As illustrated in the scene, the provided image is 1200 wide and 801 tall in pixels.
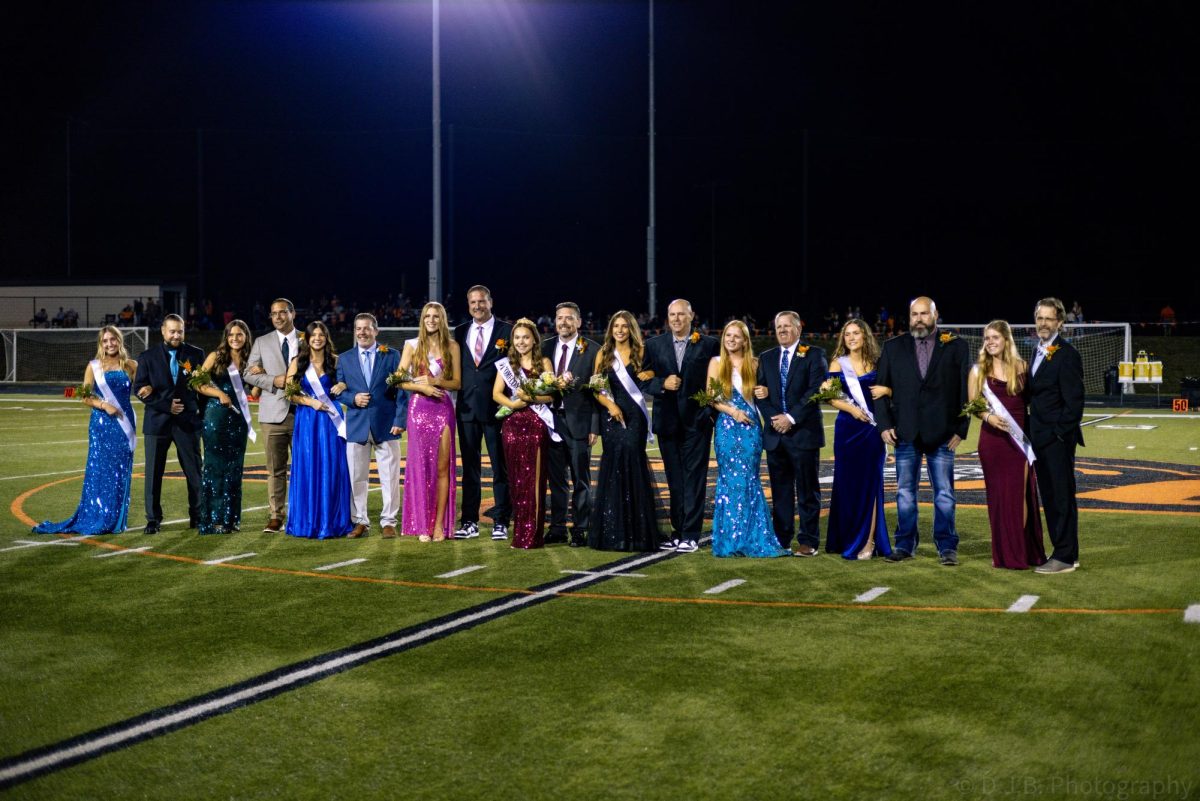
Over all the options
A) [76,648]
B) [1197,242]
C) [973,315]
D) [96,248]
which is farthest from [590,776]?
[96,248]

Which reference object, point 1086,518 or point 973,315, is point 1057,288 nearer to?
point 973,315

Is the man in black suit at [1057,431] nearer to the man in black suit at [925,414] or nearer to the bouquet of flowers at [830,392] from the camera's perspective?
the man in black suit at [925,414]

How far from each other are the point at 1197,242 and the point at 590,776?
154ft

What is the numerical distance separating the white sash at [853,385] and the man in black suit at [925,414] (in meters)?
0.14

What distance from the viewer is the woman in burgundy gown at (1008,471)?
8.90 meters

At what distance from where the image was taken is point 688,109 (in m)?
53.1

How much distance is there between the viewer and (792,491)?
9961mm

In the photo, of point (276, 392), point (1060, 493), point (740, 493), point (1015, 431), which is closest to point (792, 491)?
point (740, 493)

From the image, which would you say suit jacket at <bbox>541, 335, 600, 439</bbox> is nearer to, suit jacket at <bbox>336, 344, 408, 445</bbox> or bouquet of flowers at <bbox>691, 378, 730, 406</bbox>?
bouquet of flowers at <bbox>691, 378, 730, 406</bbox>

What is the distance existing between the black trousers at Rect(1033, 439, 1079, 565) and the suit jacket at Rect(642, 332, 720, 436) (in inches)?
103

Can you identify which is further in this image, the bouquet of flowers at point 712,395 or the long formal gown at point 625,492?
the long formal gown at point 625,492

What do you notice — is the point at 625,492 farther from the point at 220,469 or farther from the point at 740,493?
the point at 220,469

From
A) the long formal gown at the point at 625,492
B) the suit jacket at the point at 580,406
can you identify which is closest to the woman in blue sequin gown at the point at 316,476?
the suit jacket at the point at 580,406

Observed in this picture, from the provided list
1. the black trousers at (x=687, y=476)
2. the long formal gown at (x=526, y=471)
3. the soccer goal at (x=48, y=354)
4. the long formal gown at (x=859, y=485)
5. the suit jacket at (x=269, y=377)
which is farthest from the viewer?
the soccer goal at (x=48, y=354)
